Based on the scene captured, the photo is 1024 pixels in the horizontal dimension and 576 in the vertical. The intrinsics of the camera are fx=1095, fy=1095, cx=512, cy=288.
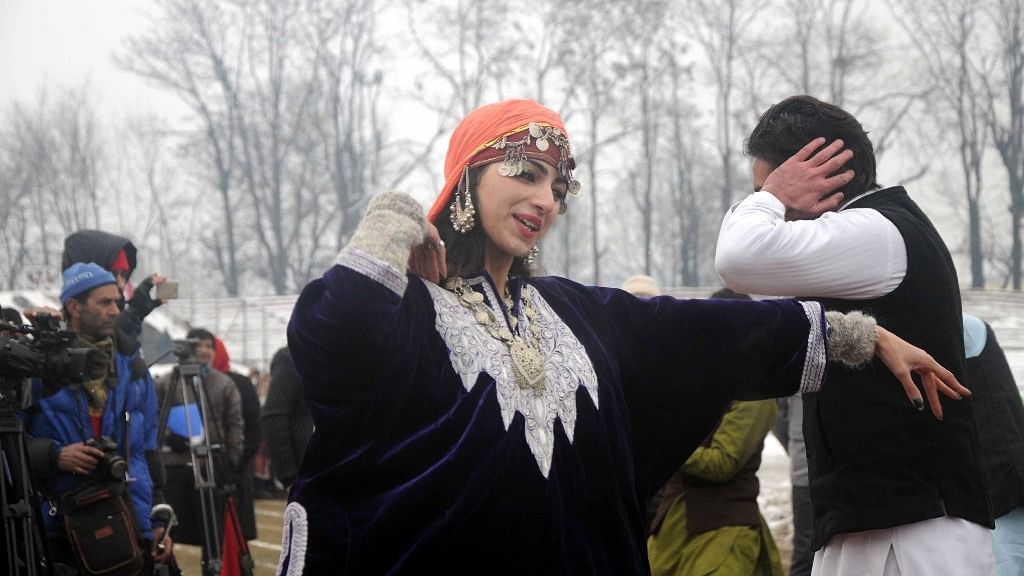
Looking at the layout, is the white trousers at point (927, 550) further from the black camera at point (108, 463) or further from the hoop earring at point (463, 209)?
the black camera at point (108, 463)

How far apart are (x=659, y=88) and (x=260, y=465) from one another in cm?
1303

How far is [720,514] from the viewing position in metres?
4.56

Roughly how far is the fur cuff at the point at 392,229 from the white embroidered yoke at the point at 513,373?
0.80 feet

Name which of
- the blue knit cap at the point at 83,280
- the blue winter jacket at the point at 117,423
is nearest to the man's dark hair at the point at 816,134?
→ the blue winter jacket at the point at 117,423

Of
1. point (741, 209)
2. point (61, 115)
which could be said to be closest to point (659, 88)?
point (61, 115)

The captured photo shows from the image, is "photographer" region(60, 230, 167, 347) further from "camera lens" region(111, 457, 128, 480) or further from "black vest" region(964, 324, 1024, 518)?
"black vest" region(964, 324, 1024, 518)

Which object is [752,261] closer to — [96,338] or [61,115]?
[96,338]

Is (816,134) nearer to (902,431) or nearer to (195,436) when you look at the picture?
(902,431)

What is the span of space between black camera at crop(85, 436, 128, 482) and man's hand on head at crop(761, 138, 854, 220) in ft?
10.5

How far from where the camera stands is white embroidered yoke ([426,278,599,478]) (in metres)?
2.29

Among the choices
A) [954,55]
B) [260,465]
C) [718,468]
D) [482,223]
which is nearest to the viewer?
[482,223]

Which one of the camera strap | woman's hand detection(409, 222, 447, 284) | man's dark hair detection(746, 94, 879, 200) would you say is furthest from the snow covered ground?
woman's hand detection(409, 222, 447, 284)

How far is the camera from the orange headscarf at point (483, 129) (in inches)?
99.5

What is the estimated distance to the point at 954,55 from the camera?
19219 millimetres
